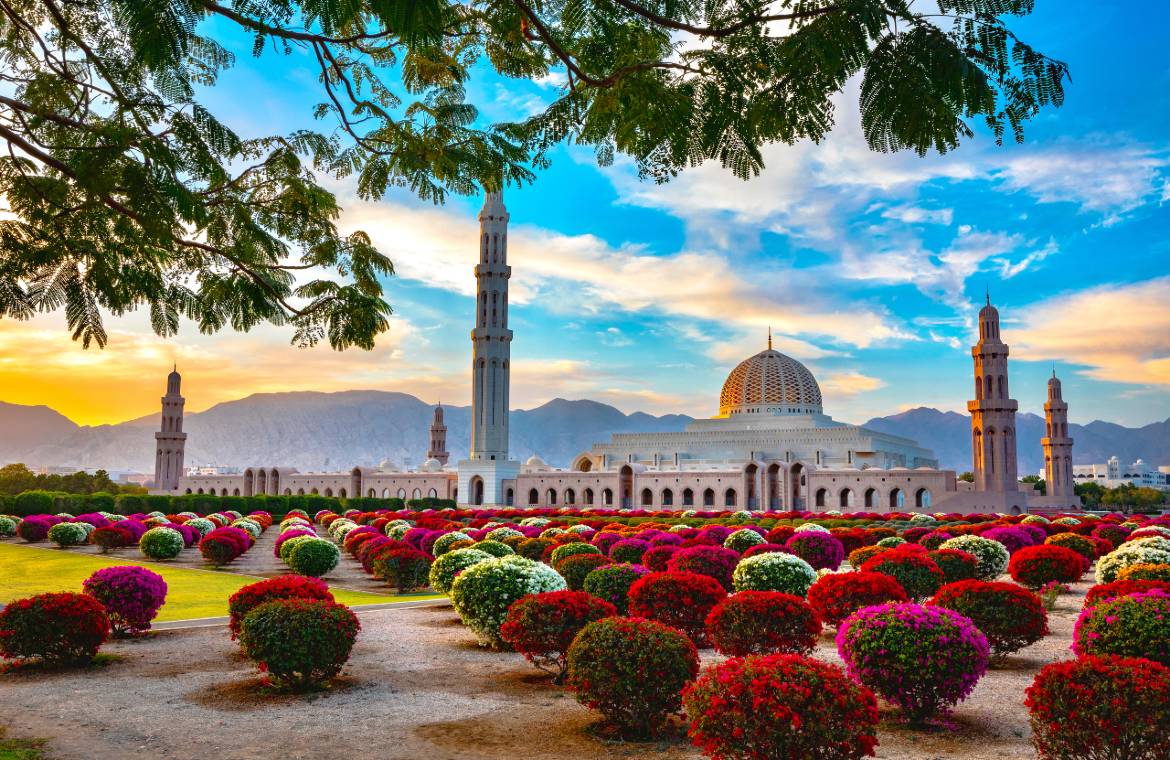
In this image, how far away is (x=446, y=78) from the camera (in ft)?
24.1

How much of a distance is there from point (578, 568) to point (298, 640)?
23.3ft

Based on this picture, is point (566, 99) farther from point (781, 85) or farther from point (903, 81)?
point (903, 81)

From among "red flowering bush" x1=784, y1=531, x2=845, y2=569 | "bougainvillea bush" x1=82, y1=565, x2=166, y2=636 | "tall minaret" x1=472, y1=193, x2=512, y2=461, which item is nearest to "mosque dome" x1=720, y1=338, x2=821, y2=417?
"tall minaret" x1=472, y1=193, x2=512, y2=461

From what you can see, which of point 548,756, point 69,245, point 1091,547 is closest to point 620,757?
point 548,756

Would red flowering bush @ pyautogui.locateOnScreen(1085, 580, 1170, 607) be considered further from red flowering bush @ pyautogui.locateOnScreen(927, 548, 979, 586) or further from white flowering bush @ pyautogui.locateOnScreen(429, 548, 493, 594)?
white flowering bush @ pyautogui.locateOnScreen(429, 548, 493, 594)

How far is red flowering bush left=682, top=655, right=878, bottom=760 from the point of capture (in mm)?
5754

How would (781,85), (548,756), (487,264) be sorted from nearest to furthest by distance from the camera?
(781,85) → (548,756) → (487,264)

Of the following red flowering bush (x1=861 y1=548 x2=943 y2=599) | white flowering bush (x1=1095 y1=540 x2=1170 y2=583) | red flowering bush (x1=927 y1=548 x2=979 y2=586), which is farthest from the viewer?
red flowering bush (x1=927 y1=548 x2=979 y2=586)

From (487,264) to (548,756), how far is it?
6628 cm

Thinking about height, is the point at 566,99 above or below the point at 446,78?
below

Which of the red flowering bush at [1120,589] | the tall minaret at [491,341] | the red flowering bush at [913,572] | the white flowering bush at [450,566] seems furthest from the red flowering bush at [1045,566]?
the tall minaret at [491,341]

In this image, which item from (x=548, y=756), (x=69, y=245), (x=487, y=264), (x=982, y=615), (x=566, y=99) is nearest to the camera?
(x=566, y=99)

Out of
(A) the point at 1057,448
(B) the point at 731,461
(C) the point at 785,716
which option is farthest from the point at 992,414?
(C) the point at 785,716

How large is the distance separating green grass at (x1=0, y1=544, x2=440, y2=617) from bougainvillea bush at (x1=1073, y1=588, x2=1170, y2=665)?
472 inches
